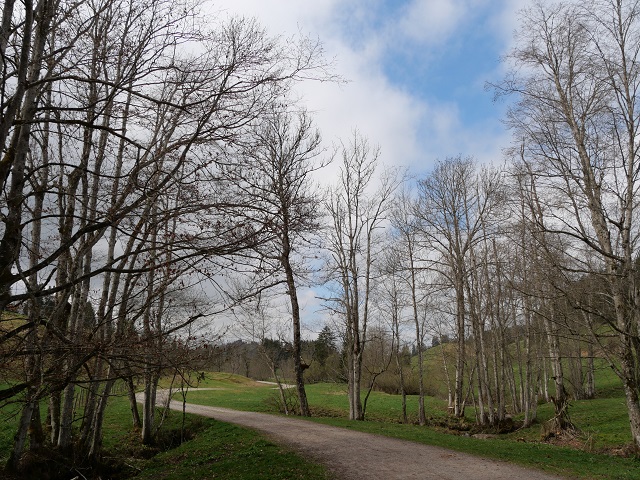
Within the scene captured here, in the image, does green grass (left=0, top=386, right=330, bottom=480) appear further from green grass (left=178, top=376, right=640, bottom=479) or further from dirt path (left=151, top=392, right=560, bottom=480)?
green grass (left=178, top=376, right=640, bottom=479)

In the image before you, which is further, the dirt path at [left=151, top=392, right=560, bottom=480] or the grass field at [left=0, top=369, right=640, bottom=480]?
the grass field at [left=0, top=369, right=640, bottom=480]

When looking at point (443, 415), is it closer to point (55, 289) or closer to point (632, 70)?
point (632, 70)

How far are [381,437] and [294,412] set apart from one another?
1047 cm

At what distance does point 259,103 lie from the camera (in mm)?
4980

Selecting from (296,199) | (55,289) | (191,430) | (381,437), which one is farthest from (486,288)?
(55,289)

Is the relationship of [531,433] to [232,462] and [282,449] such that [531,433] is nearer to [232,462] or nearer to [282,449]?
[282,449]

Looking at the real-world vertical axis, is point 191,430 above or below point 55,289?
below

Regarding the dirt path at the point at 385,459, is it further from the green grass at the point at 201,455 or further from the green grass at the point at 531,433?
the green grass at the point at 531,433

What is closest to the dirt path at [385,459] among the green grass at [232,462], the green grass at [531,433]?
the green grass at [232,462]

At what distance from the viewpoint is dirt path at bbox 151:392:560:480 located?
8211 mm

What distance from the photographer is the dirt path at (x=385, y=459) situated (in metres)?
8.21

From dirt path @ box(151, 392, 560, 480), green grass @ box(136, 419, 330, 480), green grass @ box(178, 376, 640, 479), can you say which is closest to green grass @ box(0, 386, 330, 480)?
green grass @ box(136, 419, 330, 480)

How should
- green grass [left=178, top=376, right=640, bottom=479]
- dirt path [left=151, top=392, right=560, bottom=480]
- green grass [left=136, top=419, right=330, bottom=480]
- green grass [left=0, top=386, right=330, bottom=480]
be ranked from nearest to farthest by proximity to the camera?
dirt path [left=151, top=392, right=560, bottom=480], green grass [left=136, top=419, right=330, bottom=480], green grass [left=0, top=386, right=330, bottom=480], green grass [left=178, top=376, right=640, bottom=479]

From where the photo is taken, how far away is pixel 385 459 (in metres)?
9.44
